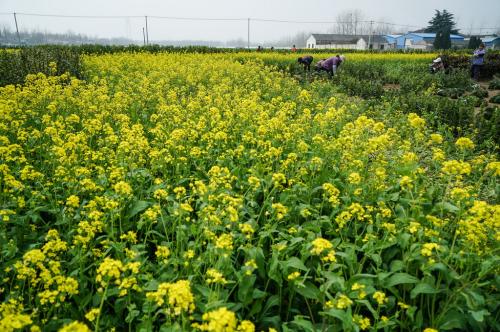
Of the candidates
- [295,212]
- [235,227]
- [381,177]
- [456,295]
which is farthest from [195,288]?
[381,177]

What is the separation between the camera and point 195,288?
116 inches

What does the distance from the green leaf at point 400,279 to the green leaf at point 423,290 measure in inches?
2.1

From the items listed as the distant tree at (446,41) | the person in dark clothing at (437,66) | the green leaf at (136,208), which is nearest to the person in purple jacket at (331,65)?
the person in dark clothing at (437,66)

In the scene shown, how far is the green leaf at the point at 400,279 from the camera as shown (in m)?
2.99

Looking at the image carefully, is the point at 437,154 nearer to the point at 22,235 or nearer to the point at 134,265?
the point at 134,265

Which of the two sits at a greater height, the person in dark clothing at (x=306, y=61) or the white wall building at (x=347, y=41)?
the white wall building at (x=347, y=41)

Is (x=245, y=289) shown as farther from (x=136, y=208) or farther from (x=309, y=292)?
(x=136, y=208)

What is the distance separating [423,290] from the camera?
2.94 meters

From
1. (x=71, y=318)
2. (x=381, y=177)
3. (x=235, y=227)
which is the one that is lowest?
(x=71, y=318)

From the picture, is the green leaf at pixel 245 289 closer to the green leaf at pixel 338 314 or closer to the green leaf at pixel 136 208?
the green leaf at pixel 338 314

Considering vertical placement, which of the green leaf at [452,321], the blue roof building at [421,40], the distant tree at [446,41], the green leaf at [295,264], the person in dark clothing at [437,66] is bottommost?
the green leaf at [452,321]

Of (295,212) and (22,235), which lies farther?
(295,212)

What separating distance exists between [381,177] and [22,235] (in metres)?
4.00

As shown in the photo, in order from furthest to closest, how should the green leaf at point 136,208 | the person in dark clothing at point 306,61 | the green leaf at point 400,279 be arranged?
the person in dark clothing at point 306,61 < the green leaf at point 136,208 < the green leaf at point 400,279
